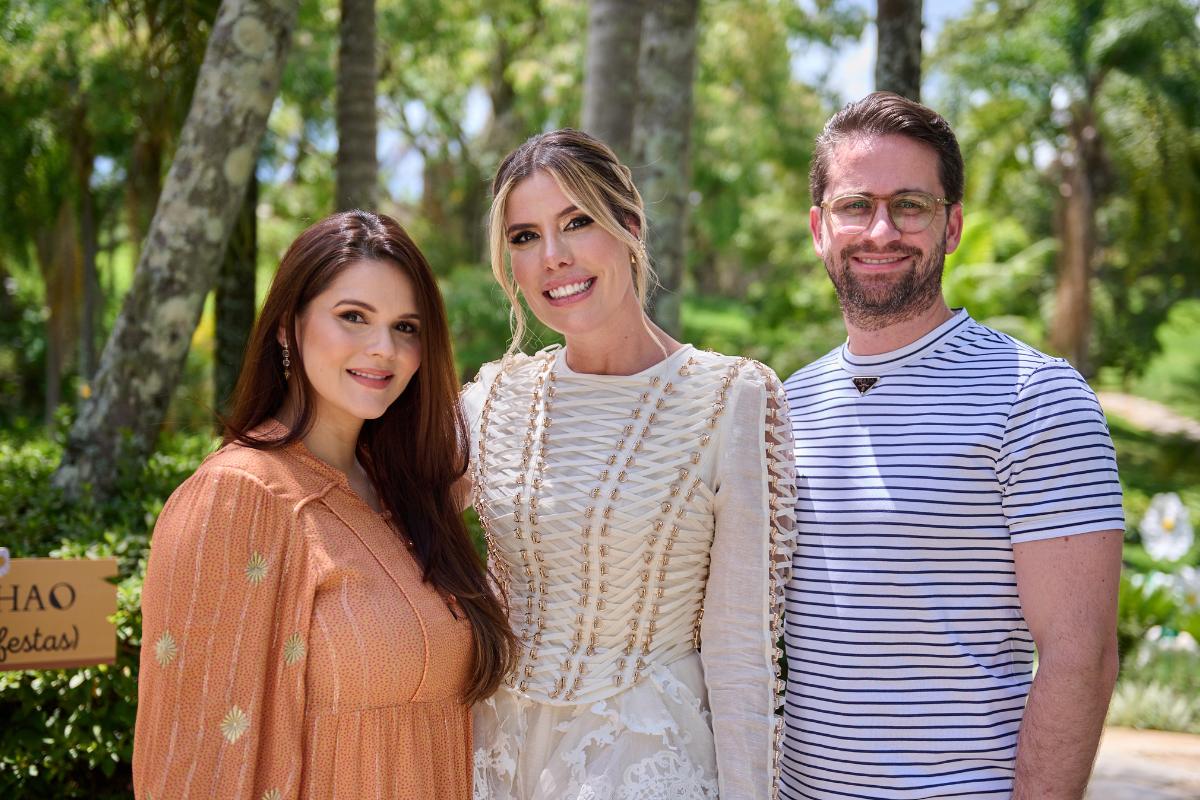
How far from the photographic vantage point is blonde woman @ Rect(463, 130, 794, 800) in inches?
92.4

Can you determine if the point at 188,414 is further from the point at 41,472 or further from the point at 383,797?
the point at 383,797

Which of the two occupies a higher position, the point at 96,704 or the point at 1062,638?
the point at 1062,638

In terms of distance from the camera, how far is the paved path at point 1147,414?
85.8 ft

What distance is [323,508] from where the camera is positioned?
7.84 feet

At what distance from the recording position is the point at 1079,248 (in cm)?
2022

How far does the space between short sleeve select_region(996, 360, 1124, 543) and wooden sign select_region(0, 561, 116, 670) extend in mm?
2211

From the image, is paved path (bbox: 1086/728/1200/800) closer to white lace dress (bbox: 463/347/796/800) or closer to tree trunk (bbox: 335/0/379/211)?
white lace dress (bbox: 463/347/796/800)

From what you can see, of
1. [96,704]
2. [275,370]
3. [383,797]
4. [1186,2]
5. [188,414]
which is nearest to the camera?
[383,797]

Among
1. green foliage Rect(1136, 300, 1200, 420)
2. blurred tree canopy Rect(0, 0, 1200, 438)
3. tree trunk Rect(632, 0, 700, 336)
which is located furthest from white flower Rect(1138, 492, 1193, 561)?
green foliage Rect(1136, 300, 1200, 420)

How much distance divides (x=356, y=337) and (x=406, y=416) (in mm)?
337

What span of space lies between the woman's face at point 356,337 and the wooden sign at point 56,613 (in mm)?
935

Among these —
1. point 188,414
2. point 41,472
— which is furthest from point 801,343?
point 41,472

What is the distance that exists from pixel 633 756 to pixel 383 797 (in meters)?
0.51

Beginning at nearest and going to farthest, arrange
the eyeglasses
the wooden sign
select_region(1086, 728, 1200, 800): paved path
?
the eyeglasses < the wooden sign < select_region(1086, 728, 1200, 800): paved path
